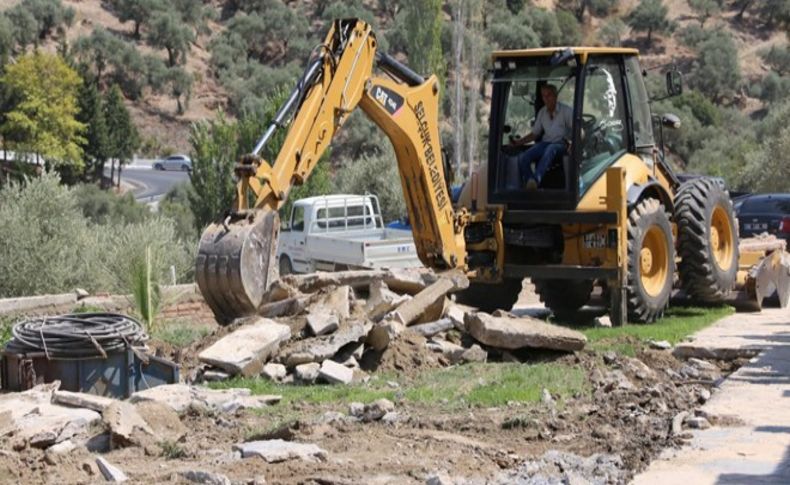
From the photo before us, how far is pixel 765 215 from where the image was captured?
1120 inches

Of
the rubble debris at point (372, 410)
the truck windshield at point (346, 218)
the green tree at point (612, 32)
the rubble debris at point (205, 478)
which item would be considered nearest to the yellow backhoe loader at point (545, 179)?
the rubble debris at point (372, 410)

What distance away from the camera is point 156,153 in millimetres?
70312

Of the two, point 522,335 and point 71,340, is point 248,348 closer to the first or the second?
point 71,340

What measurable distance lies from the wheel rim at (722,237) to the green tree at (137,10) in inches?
2411

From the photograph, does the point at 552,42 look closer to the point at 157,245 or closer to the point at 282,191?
the point at 157,245

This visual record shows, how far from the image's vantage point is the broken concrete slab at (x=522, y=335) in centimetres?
1316

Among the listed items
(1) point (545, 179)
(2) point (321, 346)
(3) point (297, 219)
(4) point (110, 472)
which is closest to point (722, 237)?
(1) point (545, 179)

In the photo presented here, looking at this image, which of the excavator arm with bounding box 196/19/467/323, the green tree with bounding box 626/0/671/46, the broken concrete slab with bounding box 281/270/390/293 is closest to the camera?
the excavator arm with bounding box 196/19/467/323

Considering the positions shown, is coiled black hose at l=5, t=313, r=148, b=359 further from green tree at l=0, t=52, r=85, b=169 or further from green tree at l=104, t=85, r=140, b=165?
green tree at l=104, t=85, r=140, b=165

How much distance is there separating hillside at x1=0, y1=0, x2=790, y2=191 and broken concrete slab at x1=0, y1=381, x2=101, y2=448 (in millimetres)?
50403

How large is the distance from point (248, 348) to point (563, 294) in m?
5.96

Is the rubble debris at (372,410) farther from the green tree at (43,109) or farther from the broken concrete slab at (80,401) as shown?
the green tree at (43,109)

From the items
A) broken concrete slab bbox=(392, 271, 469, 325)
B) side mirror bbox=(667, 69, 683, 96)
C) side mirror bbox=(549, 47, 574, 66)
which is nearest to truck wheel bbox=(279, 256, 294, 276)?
side mirror bbox=(549, 47, 574, 66)

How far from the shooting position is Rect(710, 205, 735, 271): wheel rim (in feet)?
59.7
